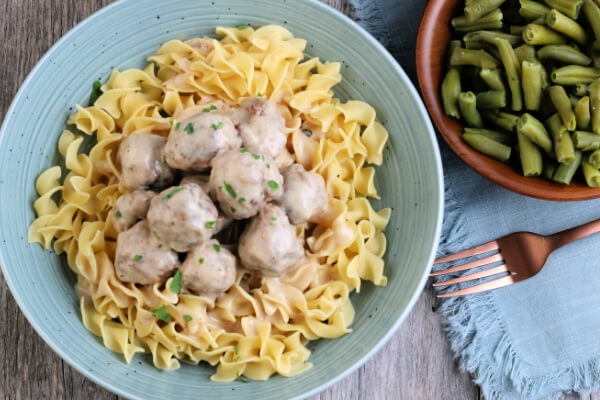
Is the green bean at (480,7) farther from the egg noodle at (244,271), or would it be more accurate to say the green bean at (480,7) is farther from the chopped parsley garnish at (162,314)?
the chopped parsley garnish at (162,314)

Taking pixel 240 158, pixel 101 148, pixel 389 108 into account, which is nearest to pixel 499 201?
pixel 389 108

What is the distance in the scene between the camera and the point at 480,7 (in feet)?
10.5

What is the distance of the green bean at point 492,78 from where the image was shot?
10.4 ft

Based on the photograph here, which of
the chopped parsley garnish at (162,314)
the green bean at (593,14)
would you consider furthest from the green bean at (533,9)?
the chopped parsley garnish at (162,314)

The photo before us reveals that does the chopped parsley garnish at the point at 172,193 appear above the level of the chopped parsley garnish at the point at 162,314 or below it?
above

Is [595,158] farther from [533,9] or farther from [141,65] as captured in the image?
[141,65]

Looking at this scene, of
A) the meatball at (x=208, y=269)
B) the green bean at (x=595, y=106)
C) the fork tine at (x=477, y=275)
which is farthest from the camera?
the fork tine at (x=477, y=275)

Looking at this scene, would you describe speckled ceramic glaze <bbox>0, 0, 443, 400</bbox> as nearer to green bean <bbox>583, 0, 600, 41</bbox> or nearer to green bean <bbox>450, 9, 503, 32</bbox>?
green bean <bbox>450, 9, 503, 32</bbox>

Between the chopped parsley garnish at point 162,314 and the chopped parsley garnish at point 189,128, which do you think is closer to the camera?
the chopped parsley garnish at point 189,128

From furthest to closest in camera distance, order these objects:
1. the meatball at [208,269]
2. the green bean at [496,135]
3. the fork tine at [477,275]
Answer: the fork tine at [477,275] → the green bean at [496,135] → the meatball at [208,269]

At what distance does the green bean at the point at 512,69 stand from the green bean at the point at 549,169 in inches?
13.1

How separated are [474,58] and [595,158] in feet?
2.63

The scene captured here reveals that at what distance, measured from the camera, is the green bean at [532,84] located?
3.08m

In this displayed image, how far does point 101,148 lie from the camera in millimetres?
3037
